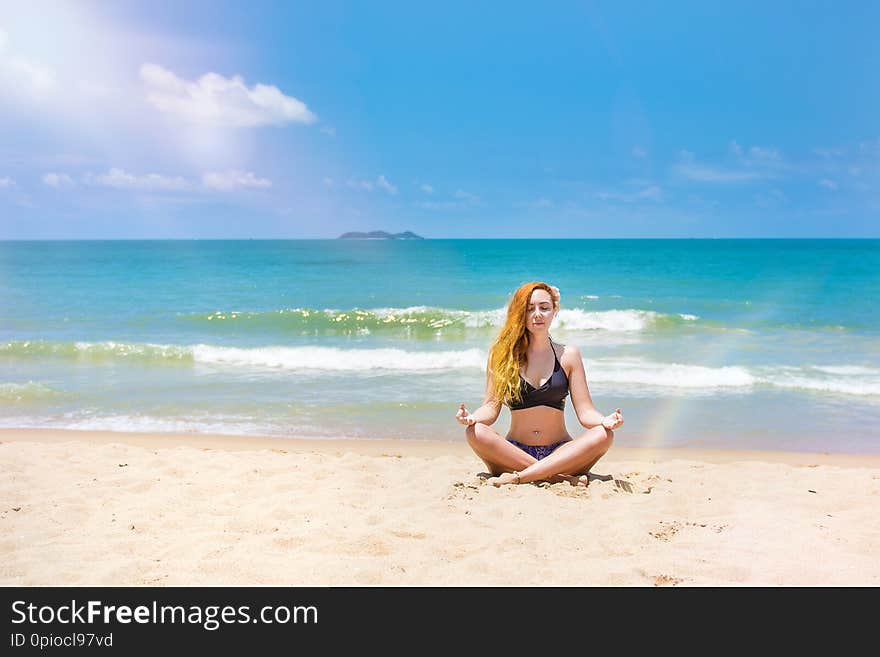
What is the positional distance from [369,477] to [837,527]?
138 inches

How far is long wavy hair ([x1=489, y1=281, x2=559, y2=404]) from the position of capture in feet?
18.7

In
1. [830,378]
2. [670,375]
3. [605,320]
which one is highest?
[605,320]

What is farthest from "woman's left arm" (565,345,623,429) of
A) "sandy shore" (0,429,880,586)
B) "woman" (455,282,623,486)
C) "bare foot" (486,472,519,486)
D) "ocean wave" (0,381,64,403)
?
"ocean wave" (0,381,64,403)

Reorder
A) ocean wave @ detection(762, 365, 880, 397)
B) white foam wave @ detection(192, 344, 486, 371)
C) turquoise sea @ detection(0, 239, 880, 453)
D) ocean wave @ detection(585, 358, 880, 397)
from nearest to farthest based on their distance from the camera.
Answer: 1. turquoise sea @ detection(0, 239, 880, 453)
2. ocean wave @ detection(762, 365, 880, 397)
3. ocean wave @ detection(585, 358, 880, 397)
4. white foam wave @ detection(192, 344, 486, 371)

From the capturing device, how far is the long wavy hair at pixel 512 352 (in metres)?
5.71

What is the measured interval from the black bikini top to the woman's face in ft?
0.78

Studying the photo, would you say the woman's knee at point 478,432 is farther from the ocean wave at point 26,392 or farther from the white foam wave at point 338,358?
the ocean wave at point 26,392

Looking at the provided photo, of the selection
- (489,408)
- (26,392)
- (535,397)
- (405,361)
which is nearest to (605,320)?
(405,361)

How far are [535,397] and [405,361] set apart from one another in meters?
8.33

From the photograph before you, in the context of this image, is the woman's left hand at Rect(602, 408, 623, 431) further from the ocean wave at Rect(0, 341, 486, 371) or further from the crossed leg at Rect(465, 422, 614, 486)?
the ocean wave at Rect(0, 341, 486, 371)

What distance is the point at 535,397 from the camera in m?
5.79

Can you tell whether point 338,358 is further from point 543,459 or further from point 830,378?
point 543,459
